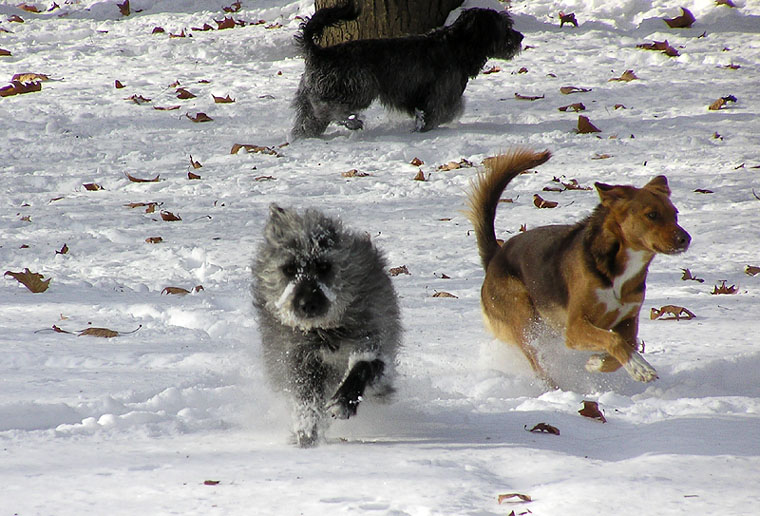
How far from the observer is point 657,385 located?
4738 mm

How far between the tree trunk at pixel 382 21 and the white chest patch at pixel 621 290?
7.78 metres

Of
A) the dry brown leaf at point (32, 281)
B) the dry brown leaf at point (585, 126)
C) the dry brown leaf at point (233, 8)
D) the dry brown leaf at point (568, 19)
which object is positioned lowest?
the dry brown leaf at point (32, 281)

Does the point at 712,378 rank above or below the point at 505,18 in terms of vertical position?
below

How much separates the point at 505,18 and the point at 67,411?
8819 millimetres

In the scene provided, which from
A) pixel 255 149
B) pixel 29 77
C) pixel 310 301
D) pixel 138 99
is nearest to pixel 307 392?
pixel 310 301

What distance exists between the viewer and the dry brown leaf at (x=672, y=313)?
5676 millimetres

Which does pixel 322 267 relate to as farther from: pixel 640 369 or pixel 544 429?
pixel 640 369

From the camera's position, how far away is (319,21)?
9.87 m

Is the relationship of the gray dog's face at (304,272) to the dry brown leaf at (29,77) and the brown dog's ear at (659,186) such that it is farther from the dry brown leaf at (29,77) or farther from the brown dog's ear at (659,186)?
the dry brown leaf at (29,77)

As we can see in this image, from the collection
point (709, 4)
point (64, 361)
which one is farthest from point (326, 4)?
point (64, 361)

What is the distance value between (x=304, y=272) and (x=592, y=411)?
56.9 inches

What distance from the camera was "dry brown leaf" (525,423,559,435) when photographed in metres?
3.80

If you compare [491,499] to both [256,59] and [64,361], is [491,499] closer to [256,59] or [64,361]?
[64,361]

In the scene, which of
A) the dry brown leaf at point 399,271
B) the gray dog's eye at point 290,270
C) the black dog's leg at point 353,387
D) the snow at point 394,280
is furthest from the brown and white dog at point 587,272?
the gray dog's eye at point 290,270
